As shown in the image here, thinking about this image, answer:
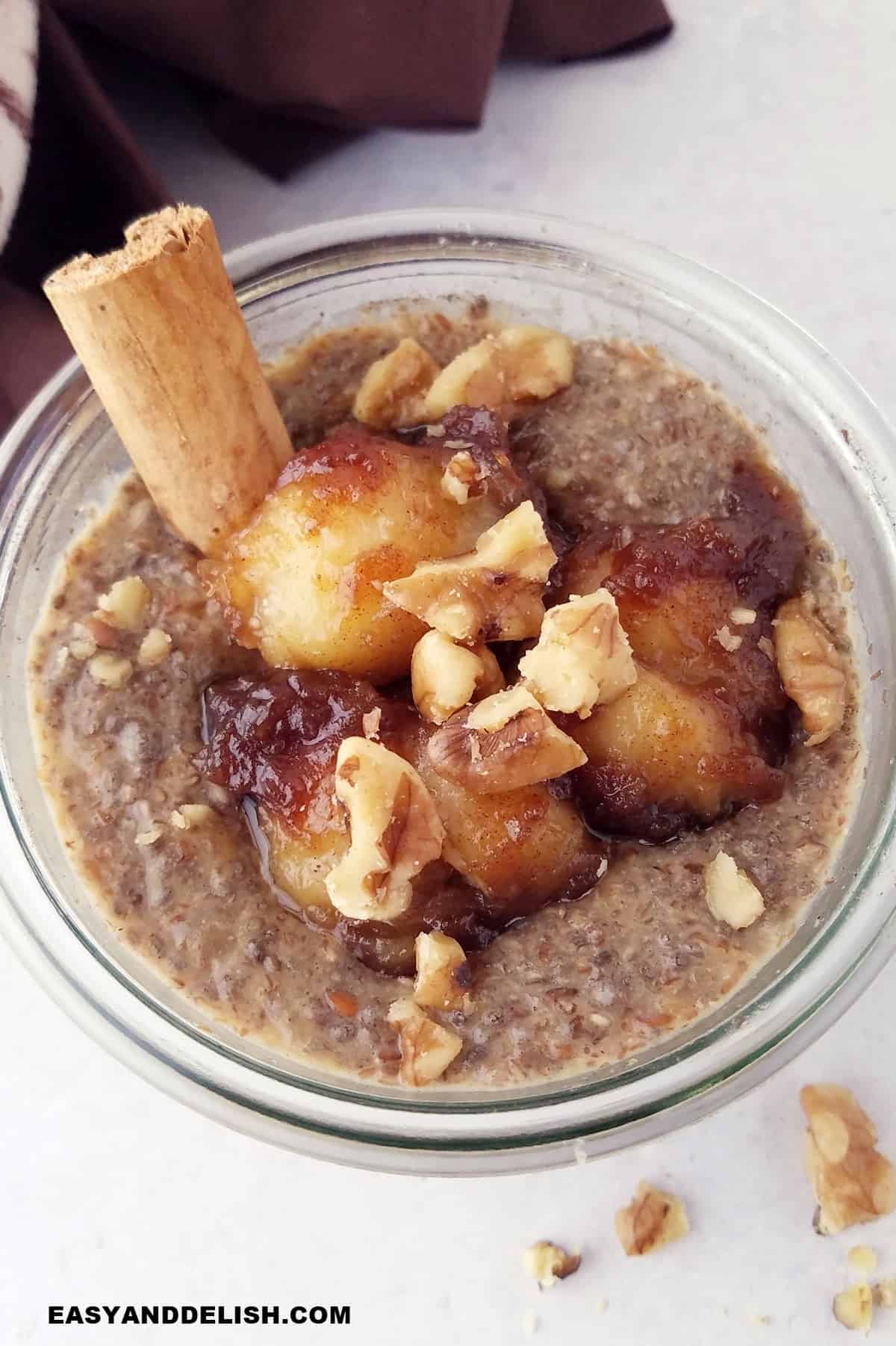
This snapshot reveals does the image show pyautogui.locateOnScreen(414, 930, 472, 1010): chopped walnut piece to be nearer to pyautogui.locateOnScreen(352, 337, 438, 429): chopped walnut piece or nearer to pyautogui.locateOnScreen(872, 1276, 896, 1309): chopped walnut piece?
pyautogui.locateOnScreen(352, 337, 438, 429): chopped walnut piece

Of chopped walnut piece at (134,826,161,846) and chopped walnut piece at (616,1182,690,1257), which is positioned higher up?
chopped walnut piece at (134,826,161,846)

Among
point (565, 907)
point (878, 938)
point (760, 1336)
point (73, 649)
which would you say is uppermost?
point (73, 649)

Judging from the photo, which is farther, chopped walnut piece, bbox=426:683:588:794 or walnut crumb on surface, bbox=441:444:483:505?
walnut crumb on surface, bbox=441:444:483:505

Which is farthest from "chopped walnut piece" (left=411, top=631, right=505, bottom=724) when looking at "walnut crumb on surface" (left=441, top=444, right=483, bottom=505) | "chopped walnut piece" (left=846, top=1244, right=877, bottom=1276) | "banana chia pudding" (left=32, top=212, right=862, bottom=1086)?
"chopped walnut piece" (left=846, top=1244, right=877, bottom=1276)

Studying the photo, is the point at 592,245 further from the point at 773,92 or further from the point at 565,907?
the point at 565,907

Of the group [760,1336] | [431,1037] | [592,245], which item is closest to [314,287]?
[592,245]

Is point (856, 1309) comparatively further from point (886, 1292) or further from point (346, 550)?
point (346, 550)

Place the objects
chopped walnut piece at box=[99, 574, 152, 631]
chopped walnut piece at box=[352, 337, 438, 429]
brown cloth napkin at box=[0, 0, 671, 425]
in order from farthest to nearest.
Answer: brown cloth napkin at box=[0, 0, 671, 425] → chopped walnut piece at box=[352, 337, 438, 429] → chopped walnut piece at box=[99, 574, 152, 631]

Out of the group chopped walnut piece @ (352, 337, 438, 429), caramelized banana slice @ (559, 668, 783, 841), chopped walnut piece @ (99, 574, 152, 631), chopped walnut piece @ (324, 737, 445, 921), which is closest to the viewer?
chopped walnut piece @ (324, 737, 445, 921)
